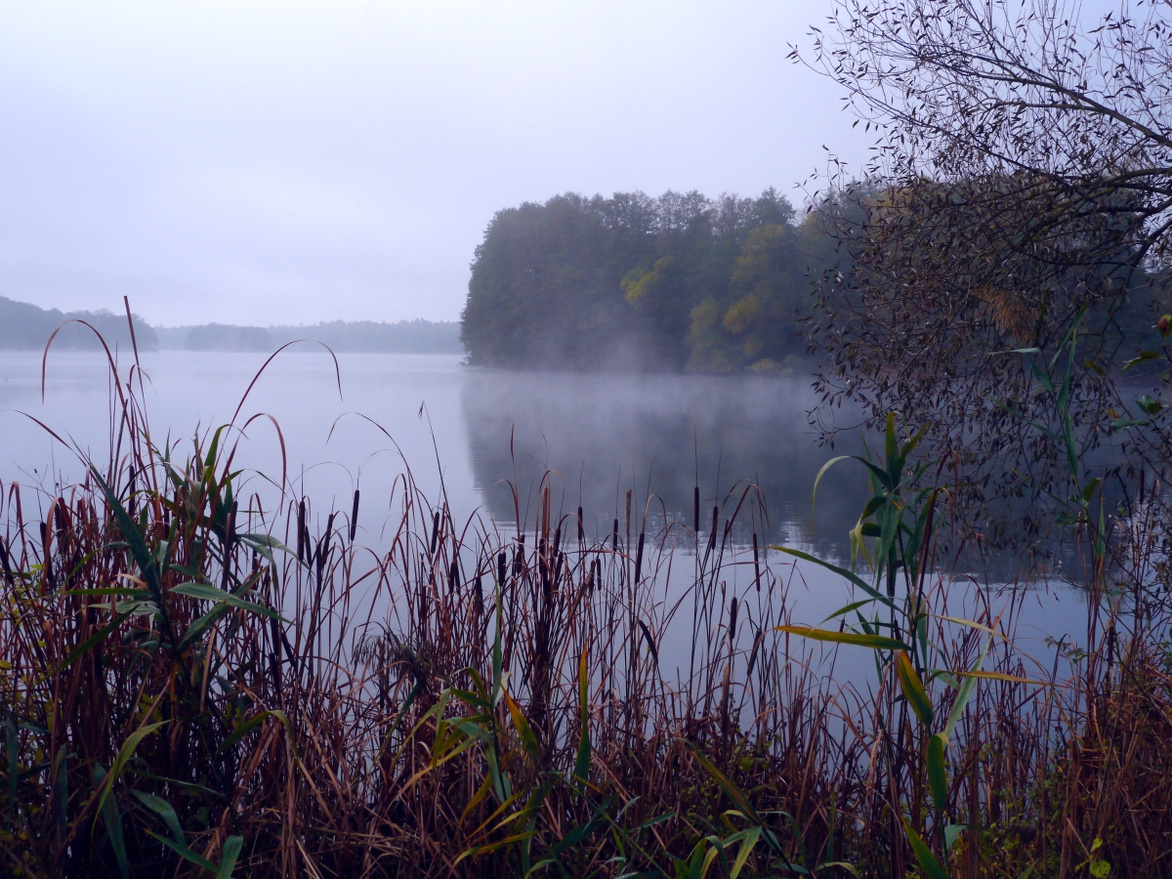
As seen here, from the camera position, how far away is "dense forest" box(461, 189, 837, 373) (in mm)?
10094

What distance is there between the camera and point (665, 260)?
12.8 meters

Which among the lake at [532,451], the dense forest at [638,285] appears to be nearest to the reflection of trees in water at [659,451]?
the lake at [532,451]

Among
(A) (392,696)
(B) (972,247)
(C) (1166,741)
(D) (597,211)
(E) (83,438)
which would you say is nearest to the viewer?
(C) (1166,741)

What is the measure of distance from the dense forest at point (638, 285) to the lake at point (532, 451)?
1.32 metres

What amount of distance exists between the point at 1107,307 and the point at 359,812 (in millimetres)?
4217

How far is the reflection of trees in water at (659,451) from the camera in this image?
6770 millimetres

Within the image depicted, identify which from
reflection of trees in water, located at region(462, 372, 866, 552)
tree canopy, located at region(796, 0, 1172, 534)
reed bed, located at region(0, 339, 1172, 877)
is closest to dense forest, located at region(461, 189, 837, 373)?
reflection of trees in water, located at region(462, 372, 866, 552)

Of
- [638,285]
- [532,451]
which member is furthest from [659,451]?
[638,285]

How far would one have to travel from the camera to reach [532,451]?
1040cm

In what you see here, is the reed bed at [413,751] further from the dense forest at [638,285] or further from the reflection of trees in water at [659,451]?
the dense forest at [638,285]

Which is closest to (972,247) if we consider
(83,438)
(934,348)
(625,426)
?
(934,348)

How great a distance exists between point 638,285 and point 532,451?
420 cm

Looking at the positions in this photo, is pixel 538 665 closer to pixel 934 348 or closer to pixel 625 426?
pixel 934 348

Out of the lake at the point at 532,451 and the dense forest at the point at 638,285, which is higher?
the dense forest at the point at 638,285
